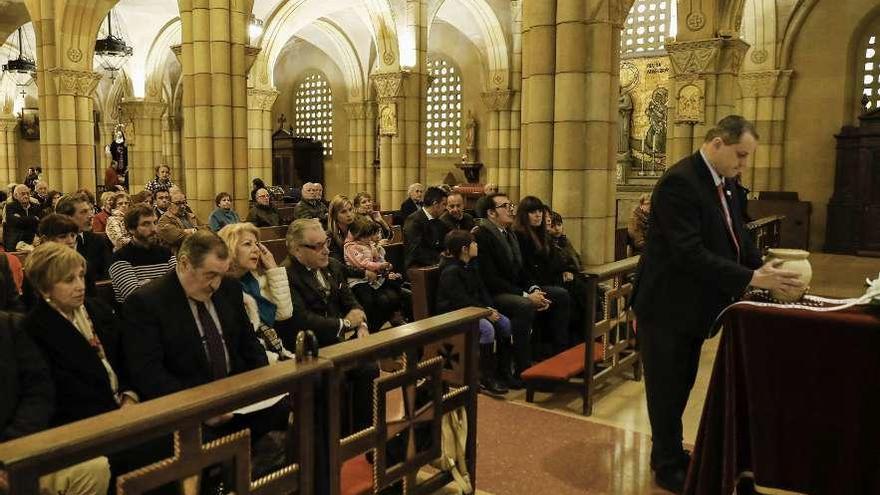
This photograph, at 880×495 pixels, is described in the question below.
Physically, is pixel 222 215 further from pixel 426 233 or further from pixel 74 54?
pixel 74 54

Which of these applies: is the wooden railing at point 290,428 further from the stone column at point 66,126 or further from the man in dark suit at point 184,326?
the stone column at point 66,126

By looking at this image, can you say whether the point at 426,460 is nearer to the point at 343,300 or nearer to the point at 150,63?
the point at 343,300

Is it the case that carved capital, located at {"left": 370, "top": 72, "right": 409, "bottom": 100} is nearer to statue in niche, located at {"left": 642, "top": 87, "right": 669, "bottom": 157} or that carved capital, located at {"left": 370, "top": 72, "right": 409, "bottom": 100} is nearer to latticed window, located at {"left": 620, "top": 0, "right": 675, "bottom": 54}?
latticed window, located at {"left": 620, "top": 0, "right": 675, "bottom": 54}

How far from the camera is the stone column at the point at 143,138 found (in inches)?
931

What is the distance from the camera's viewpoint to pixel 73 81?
1426 centimetres

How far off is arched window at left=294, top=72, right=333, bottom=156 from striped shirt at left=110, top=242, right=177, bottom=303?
69.0ft

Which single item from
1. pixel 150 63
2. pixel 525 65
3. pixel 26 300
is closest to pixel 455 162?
pixel 150 63

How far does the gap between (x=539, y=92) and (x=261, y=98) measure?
47.9 ft

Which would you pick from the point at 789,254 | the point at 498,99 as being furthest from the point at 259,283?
the point at 498,99

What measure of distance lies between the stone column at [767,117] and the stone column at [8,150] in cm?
2856

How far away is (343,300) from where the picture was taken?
4.89m

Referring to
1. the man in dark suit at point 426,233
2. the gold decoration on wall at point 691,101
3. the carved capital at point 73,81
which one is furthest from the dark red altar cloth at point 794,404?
the carved capital at point 73,81

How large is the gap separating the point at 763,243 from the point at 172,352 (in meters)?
9.27

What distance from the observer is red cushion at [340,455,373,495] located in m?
2.97
